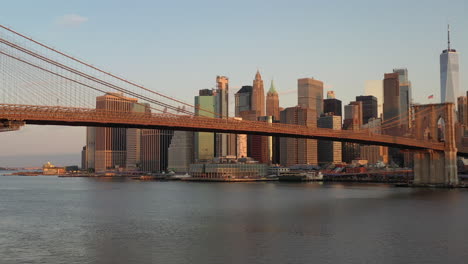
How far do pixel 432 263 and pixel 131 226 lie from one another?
15519mm

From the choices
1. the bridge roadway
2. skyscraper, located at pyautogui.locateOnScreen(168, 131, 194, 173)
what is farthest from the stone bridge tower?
skyscraper, located at pyautogui.locateOnScreen(168, 131, 194, 173)

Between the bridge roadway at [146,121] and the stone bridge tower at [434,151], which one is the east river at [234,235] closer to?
the bridge roadway at [146,121]

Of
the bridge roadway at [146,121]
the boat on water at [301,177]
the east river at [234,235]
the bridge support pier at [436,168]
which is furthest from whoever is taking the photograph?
the boat on water at [301,177]

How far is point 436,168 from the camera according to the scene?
65.6m

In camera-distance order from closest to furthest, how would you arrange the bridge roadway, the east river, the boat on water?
the east river
the bridge roadway
the boat on water

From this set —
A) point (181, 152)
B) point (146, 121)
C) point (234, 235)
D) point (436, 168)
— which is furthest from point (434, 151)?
point (181, 152)

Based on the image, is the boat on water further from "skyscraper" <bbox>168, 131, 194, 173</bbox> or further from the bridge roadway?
the bridge roadway

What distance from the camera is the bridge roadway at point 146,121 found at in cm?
3322

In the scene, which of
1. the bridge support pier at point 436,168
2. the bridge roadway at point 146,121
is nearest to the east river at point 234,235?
the bridge roadway at point 146,121

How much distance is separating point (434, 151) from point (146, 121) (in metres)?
40.6

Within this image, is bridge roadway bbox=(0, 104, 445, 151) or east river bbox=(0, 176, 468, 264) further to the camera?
bridge roadway bbox=(0, 104, 445, 151)

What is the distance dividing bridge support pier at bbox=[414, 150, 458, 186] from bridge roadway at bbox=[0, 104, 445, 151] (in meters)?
13.1

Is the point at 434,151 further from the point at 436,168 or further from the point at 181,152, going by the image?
the point at 181,152

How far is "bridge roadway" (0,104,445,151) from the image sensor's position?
1308 inches
